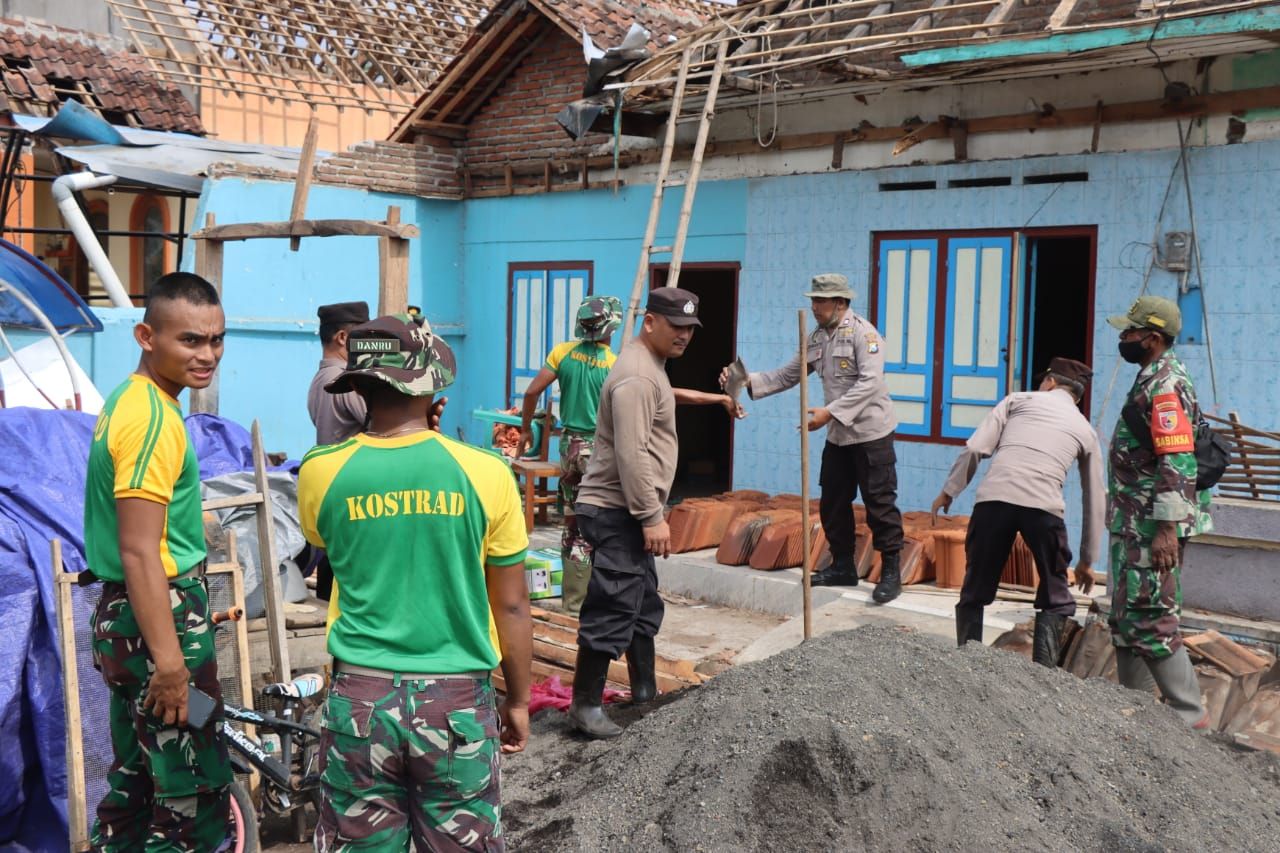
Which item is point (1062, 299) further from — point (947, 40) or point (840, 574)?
point (840, 574)

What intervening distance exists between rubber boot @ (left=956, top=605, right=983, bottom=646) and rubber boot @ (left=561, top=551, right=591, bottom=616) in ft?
7.56

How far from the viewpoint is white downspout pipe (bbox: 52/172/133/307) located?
12703mm

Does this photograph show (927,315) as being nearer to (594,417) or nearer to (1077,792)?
(594,417)

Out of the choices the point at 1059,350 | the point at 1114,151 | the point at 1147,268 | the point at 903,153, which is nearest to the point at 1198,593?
the point at 1147,268

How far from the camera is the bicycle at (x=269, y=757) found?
4266 millimetres

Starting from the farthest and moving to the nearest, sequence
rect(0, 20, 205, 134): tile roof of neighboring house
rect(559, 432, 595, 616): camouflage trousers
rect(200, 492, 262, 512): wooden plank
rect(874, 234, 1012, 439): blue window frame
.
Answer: rect(0, 20, 205, 134): tile roof of neighboring house < rect(874, 234, 1012, 439): blue window frame < rect(559, 432, 595, 616): camouflage trousers < rect(200, 492, 262, 512): wooden plank

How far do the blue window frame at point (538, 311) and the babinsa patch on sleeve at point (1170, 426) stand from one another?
303 inches

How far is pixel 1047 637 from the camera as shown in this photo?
6.43 m

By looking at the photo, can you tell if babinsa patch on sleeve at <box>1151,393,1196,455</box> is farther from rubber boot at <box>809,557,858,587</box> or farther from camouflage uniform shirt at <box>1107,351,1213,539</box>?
rubber boot at <box>809,557,858,587</box>

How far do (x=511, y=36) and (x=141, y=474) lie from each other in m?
10.5

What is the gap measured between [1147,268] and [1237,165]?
0.87m

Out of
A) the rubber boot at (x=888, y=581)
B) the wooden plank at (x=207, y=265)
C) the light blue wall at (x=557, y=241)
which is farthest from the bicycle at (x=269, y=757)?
the light blue wall at (x=557, y=241)

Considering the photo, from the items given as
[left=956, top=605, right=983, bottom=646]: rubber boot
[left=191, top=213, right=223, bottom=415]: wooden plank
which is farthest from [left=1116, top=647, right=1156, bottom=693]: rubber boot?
[left=191, top=213, right=223, bottom=415]: wooden plank

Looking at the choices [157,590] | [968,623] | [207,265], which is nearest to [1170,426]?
[968,623]
